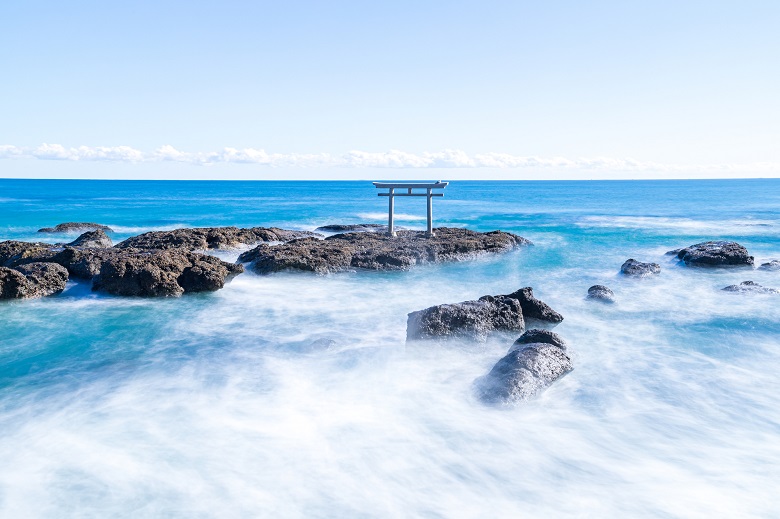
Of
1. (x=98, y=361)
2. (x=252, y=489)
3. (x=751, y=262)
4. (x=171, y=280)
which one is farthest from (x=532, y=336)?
(x=751, y=262)

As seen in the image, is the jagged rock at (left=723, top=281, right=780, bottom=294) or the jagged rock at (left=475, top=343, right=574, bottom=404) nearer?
the jagged rock at (left=475, top=343, right=574, bottom=404)

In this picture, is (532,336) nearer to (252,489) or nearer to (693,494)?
(693,494)

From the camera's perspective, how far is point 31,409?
8.05m

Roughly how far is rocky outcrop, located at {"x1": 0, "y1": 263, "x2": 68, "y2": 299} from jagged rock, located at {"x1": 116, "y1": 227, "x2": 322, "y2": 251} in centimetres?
467

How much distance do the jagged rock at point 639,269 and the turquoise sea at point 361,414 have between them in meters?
3.28

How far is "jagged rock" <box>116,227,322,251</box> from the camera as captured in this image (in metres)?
20.0

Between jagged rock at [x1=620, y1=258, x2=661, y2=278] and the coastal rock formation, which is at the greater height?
the coastal rock formation

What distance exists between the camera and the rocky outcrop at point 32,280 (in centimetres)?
1319

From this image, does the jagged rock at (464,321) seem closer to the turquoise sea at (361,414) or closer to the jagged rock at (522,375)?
the turquoise sea at (361,414)

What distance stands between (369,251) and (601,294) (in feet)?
24.7

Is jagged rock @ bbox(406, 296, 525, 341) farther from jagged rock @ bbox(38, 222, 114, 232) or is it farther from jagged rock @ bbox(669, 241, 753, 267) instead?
jagged rock @ bbox(38, 222, 114, 232)

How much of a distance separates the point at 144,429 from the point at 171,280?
23.3ft

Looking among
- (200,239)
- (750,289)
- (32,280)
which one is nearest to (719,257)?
(750,289)

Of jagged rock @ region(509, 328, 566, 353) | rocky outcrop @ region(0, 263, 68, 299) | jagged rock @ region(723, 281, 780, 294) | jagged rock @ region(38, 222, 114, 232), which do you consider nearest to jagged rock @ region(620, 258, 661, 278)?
jagged rock @ region(723, 281, 780, 294)
